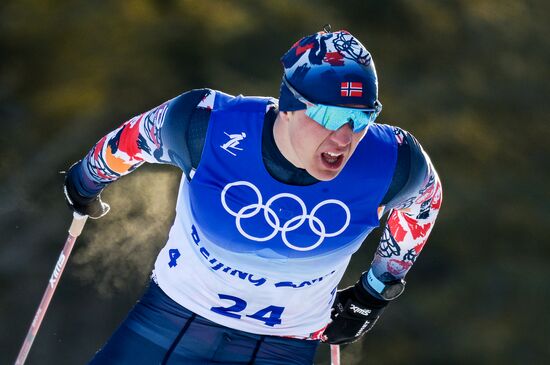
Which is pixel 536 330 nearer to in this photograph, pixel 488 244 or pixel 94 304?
pixel 488 244

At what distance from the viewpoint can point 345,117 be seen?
287 cm

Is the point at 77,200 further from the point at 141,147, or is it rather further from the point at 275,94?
the point at 275,94

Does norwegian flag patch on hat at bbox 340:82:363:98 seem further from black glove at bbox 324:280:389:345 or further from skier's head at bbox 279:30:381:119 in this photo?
black glove at bbox 324:280:389:345

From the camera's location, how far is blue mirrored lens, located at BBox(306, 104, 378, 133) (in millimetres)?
2854

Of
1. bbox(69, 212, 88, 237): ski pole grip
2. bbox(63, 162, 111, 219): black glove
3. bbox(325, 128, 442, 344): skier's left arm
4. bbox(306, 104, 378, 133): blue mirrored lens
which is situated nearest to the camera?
bbox(306, 104, 378, 133): blue mirrored lens

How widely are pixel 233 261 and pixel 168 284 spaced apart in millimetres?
304

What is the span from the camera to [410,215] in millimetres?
3492

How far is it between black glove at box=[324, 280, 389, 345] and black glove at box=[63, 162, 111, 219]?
1.02 metres

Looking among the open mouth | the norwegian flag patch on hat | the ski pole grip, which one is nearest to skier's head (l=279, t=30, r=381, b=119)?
the norwegian flag patch on hat

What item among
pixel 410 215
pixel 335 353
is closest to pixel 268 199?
pixel 410 215

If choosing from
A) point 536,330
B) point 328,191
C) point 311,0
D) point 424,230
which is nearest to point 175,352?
point 328,191

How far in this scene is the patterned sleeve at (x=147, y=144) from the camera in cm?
311

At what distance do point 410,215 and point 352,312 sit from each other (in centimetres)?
49

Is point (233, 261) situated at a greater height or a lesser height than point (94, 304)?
greater
